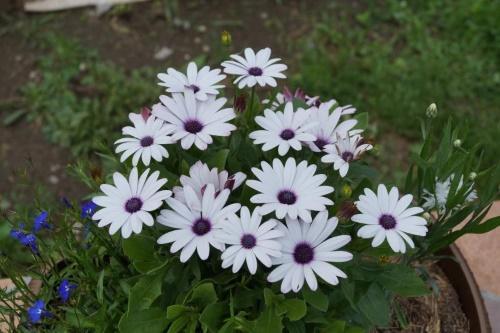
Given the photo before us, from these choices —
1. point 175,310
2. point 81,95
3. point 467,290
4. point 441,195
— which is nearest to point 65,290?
point 175,310

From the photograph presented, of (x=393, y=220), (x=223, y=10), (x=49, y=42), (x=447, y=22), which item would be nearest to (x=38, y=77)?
(x=49, y=42)

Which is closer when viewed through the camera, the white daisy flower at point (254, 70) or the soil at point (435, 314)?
the white daisy flower at point (254, 70)

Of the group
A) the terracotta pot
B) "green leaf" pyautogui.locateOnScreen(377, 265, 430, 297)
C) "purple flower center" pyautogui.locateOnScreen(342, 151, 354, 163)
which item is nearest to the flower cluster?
"purple flower center" pyautogui.locateOnScreen(342, 151, 354, 163)

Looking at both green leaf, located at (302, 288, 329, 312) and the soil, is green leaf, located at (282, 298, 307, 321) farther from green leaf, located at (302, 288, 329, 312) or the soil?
the soil

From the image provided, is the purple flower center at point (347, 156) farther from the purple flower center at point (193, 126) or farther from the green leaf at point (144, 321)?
the green leaf at point (144, 321)

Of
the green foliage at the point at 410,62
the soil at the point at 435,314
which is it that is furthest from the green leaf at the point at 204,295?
the green foliage at the point at 410,62

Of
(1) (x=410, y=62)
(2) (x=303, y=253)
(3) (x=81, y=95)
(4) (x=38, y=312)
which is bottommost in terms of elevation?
(3) (x=81, y=95)

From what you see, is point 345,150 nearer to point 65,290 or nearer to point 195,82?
point 195,82

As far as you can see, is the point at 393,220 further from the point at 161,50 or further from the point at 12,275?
the point at 161,50

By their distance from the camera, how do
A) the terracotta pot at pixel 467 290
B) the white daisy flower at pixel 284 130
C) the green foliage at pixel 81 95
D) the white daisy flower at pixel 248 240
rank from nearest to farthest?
the white daisy flower at pixel 248 240, the white daisy flower at pixel 284 130, the terracotta pot at pixel 467 290, the green foliage at pixel 81 95
